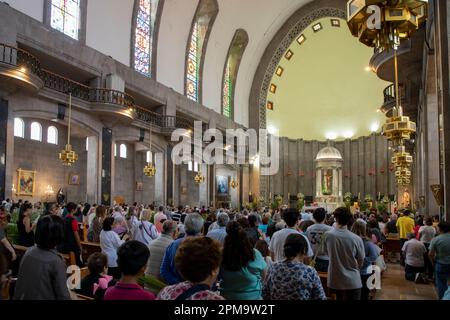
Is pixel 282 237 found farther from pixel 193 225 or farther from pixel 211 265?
pixel 211 265

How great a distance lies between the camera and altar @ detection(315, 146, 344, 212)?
29.2 meters

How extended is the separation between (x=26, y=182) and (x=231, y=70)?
731 inches

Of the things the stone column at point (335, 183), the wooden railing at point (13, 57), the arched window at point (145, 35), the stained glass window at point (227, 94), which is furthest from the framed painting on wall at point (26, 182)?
the stone column at point (335, 183)

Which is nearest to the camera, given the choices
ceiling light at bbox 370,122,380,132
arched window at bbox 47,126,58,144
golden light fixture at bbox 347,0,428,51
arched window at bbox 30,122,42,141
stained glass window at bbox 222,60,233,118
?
golden light fixture at bbox 347,0,428,51

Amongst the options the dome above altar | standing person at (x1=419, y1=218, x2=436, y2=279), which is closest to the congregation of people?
standing person at (x1=419, y1=218, x2=436, y2=279)

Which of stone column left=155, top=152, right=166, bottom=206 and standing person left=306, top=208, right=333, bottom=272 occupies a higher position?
stone column left=155, top=152, right=166, bottom=206

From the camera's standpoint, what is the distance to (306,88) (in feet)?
113

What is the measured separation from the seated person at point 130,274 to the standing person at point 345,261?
2.39 meters

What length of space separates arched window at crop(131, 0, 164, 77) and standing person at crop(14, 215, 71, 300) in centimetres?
1896

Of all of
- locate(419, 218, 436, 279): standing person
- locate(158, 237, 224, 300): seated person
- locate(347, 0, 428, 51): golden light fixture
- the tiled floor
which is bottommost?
the tiled floor

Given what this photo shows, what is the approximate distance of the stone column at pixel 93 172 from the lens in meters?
17.6

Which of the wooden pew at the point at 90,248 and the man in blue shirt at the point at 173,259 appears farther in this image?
the wooden pew at the point at 90,248

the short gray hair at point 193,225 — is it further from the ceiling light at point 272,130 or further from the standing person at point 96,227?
the ceiling light at point 272,130

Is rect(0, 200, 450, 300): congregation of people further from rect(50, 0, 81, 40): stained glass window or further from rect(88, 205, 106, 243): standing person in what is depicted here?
rect(50, 0, 81, 40): stained glass window
